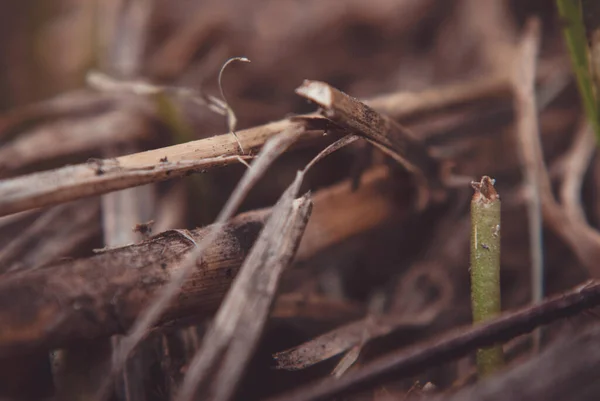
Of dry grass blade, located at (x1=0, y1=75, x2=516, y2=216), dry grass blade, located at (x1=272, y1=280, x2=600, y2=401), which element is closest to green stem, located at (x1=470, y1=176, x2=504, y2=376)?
dry grass blade, located at (x1=272, y1=280, x2=600, y2=401)

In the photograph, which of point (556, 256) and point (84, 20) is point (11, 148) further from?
point (556, 256)

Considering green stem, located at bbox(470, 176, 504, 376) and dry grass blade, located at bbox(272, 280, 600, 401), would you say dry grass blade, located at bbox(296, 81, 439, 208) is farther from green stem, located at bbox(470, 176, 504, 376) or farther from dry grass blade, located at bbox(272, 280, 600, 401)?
dry grass blade, located at bbox(272, 280, 600, 401)

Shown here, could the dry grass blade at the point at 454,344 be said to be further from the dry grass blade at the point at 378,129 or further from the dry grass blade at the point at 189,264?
the dry grass blade at the point at 378,129

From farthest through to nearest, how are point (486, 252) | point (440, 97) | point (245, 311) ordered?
point (440, 97) → point (486, 252) → point (245, 311)

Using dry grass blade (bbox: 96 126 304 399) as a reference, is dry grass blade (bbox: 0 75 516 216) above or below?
above

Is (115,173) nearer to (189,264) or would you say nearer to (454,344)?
(189,264)

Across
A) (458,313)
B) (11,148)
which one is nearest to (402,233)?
(458,313)

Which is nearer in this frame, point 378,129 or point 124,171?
point 124,171

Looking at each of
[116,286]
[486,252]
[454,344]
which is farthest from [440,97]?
[116,286]
